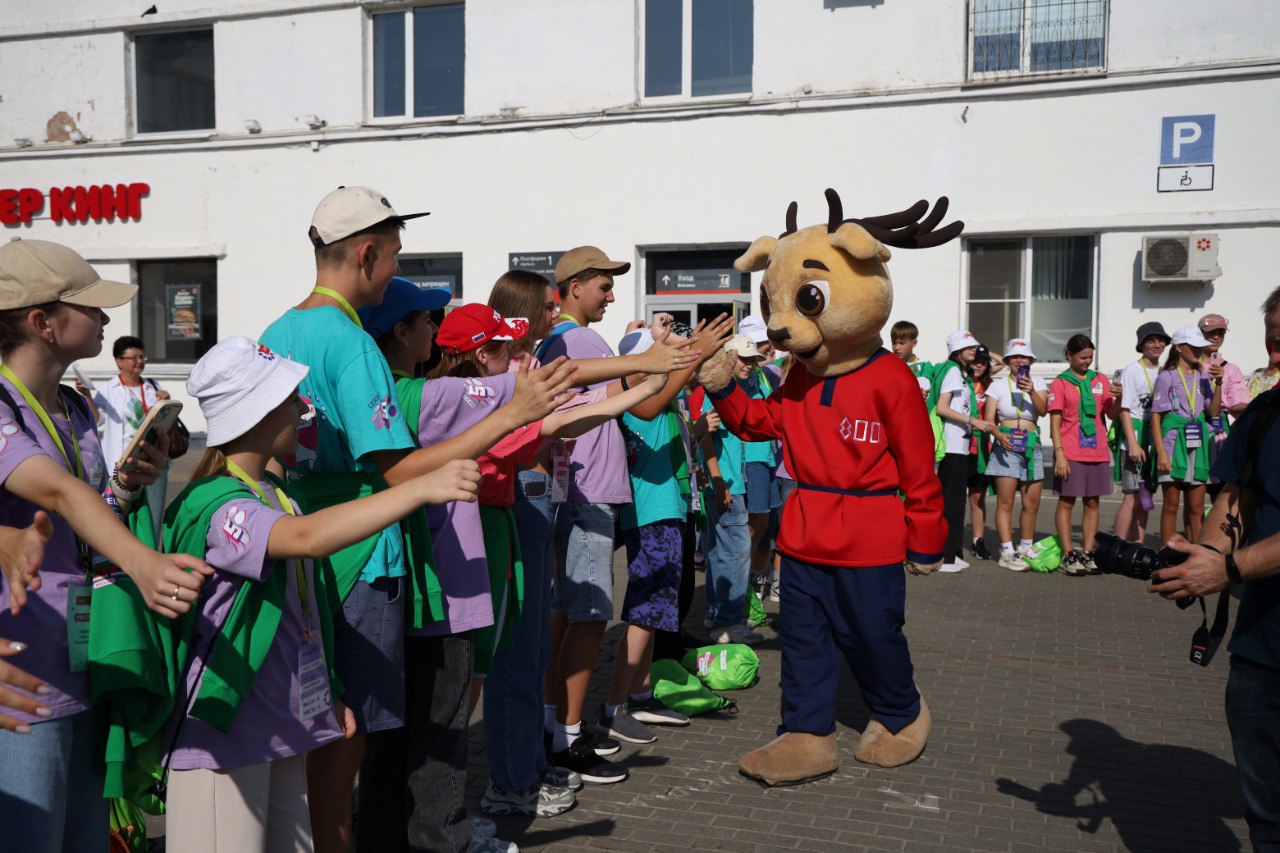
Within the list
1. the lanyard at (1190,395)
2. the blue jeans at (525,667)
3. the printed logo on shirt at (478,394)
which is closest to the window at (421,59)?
the lanyard at (1190,395)

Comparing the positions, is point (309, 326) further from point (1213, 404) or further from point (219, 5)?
point (219, 5)

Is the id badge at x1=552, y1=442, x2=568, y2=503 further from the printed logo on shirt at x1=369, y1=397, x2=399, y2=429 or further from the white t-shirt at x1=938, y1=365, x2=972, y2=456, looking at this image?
the white t-shirt at x1=938, y1=365, x2=972, y2=456

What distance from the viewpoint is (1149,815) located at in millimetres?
4484

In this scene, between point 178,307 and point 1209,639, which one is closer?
point 1209,639

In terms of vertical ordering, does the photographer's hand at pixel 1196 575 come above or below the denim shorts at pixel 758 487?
above

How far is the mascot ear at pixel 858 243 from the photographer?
477 centimetres

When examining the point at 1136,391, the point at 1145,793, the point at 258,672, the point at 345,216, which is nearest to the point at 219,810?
the point at 258,672

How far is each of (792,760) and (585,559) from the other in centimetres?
127

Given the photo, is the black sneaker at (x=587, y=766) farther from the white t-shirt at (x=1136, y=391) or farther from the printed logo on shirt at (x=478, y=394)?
the white t-shirt at (x=1136, y=391)

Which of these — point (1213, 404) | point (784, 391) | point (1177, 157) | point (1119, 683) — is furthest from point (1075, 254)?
point (784, 391)

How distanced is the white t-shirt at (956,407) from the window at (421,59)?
31.4ft

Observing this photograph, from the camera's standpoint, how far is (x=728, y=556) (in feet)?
23.4

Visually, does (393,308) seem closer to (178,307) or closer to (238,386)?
(238,386)

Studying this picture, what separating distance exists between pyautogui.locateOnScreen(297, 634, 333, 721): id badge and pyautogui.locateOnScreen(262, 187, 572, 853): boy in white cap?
289 mm
